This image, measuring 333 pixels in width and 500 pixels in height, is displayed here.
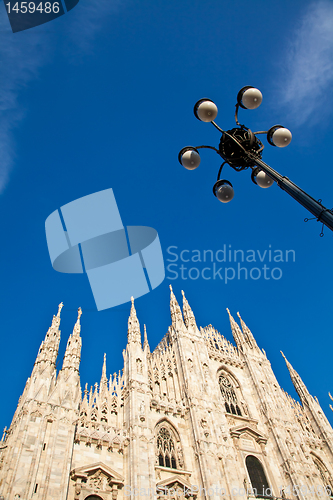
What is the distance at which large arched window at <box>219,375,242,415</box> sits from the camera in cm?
2617

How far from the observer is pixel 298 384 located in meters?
33.1

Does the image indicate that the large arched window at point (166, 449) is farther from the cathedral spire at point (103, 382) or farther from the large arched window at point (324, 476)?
the large arched window at point (324, 476)

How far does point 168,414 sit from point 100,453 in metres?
5.74

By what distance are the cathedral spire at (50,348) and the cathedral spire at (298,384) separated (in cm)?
2548

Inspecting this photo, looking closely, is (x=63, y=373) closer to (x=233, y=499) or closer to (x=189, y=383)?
(x=189, y=383)

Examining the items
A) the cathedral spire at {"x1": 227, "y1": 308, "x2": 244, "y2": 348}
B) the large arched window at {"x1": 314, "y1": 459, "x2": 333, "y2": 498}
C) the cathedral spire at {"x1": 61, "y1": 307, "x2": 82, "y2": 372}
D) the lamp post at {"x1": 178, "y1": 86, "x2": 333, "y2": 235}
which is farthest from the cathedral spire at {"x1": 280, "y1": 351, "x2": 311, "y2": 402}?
the lamp post at {"x1": 178, "y1": 86, "x2": 333, "y2": 235}

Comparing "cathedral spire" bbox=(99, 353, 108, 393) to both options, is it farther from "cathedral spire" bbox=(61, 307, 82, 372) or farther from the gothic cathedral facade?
"cathedral spire" bbox=(61, 307, 82, 372)

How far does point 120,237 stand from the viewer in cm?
2545

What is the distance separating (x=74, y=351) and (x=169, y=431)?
833cm

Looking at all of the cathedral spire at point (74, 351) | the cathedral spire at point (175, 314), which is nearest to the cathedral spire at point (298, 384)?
the cathedral spire at point (175, 314)

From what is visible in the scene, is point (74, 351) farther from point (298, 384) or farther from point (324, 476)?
point (298, 384)

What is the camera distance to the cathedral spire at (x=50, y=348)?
18447 millimetres

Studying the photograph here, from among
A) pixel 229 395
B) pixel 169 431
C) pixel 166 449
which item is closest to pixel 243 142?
pixel 166 449

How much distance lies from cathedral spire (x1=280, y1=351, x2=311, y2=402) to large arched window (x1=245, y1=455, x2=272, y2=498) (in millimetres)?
11009
